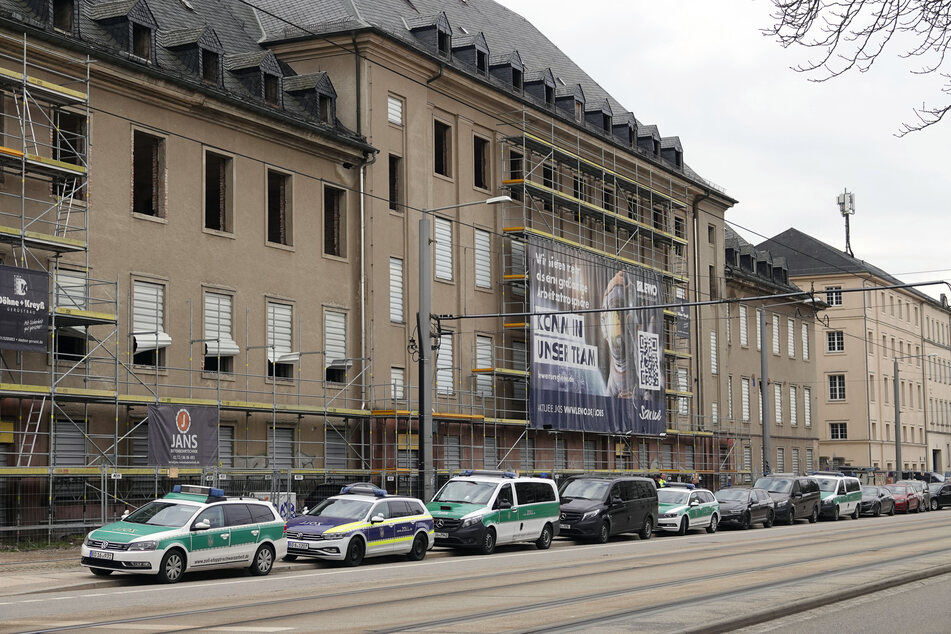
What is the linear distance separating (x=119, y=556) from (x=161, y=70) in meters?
15.1

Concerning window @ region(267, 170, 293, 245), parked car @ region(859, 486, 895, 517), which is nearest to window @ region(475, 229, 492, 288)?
window @ region(267, 170, 293, 245)

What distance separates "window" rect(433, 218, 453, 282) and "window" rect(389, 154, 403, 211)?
85.7 inches

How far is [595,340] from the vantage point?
48094 millimetres

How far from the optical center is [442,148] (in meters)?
42.6

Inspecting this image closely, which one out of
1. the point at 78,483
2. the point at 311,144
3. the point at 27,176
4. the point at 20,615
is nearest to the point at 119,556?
the point at 20,615

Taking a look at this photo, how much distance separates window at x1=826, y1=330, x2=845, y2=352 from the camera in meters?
90.7

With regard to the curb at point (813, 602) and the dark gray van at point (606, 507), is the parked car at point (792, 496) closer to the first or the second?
the dark gray van at point (606, 507)

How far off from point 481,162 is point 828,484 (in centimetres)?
1908

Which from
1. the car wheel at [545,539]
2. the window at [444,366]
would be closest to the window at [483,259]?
the window at [444,366]

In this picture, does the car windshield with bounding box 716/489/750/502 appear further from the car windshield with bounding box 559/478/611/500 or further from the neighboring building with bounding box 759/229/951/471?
the neighboring building with bounding box 759/229/951/471

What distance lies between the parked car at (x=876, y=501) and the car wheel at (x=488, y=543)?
28503mm

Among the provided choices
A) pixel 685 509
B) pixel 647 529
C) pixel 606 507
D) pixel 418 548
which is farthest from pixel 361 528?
pixel 685 509

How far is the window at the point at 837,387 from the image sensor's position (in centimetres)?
9012

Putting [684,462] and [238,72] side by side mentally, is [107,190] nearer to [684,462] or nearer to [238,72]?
[238,72]
